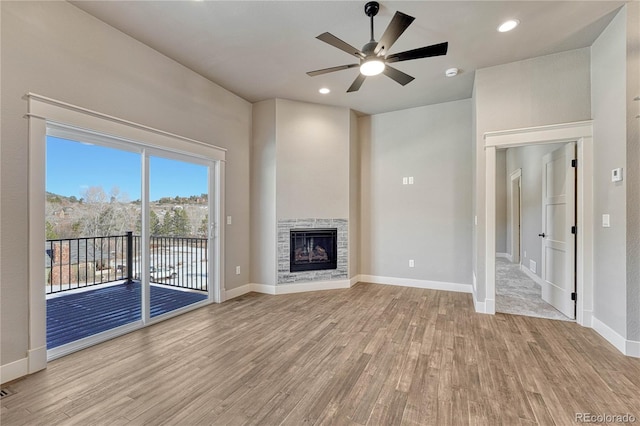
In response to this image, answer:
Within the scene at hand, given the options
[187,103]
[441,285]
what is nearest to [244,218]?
[187,103]

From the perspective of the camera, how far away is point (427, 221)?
5125 mm

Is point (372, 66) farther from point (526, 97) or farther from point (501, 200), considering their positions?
point (501, 200)

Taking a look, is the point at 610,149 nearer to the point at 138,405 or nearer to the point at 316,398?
the point at 316,398

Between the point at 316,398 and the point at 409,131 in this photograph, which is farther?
the point at 409,131

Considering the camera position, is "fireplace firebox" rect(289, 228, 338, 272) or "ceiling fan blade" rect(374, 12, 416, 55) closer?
"ceiling fan blade" rect(374, 12, 416, 55)

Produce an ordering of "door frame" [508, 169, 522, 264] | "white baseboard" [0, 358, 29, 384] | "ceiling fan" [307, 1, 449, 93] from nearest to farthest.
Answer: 1. "white baseboard" [0, 358, 29, 384]
2. "ceiling fan" [307, 1, 449, 93]
3. "door frame" [508, 169, 522, 264]

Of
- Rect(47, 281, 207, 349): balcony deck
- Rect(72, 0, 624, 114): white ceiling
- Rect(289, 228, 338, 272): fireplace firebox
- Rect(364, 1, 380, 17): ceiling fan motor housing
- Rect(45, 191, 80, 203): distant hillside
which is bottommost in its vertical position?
Rect(47, 281, 207, 349): balcony deck

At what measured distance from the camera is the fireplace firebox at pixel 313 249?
4871 mm

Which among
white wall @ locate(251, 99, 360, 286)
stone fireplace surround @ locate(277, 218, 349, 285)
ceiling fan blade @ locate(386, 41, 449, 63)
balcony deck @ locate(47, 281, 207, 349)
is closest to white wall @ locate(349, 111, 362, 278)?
white wall @ locate(251, 99, 360, 286)

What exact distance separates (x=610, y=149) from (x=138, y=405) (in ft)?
15.6

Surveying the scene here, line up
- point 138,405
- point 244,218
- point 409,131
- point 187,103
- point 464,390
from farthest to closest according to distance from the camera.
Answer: point 409,131 < point 244,218 < point 187,103 < point 464,390 < point 138,405

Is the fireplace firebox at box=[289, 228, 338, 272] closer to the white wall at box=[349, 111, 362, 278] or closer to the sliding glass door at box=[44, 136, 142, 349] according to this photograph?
the white wall at box=[349, 111, 362, 278]

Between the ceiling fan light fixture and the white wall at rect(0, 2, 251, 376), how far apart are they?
239cm

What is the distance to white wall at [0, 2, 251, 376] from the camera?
88.4 inches
